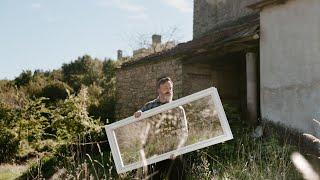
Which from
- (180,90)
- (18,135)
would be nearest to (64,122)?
(18,135)

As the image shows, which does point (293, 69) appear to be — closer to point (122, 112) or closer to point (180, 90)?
point (180, 90)

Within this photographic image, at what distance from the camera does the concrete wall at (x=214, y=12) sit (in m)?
18.0

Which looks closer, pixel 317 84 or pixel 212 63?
pixel 317 84

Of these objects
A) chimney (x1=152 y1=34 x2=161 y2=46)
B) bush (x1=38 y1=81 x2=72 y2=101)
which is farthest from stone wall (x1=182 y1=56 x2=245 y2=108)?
chimney (x1=152 y1=34 x2=161 y2=46)

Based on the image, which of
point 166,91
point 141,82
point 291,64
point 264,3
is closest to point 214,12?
point 141,82

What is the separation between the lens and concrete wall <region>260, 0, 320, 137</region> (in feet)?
31.9

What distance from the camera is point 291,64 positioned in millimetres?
10273

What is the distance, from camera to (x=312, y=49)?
31.9ft

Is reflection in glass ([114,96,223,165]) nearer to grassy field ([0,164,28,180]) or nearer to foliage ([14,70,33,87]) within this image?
grassy field ([0,164,28,180])

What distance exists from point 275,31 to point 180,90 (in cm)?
500

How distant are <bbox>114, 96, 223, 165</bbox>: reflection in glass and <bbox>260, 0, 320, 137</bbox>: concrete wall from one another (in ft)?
17.7

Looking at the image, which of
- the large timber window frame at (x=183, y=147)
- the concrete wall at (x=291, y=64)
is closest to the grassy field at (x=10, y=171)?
the concrete wall at (x=291, y=64)

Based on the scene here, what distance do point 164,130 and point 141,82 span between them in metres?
12.6

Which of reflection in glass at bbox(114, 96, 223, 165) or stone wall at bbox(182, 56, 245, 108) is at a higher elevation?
stone wall at bbox(182, 56, 245, 108)
